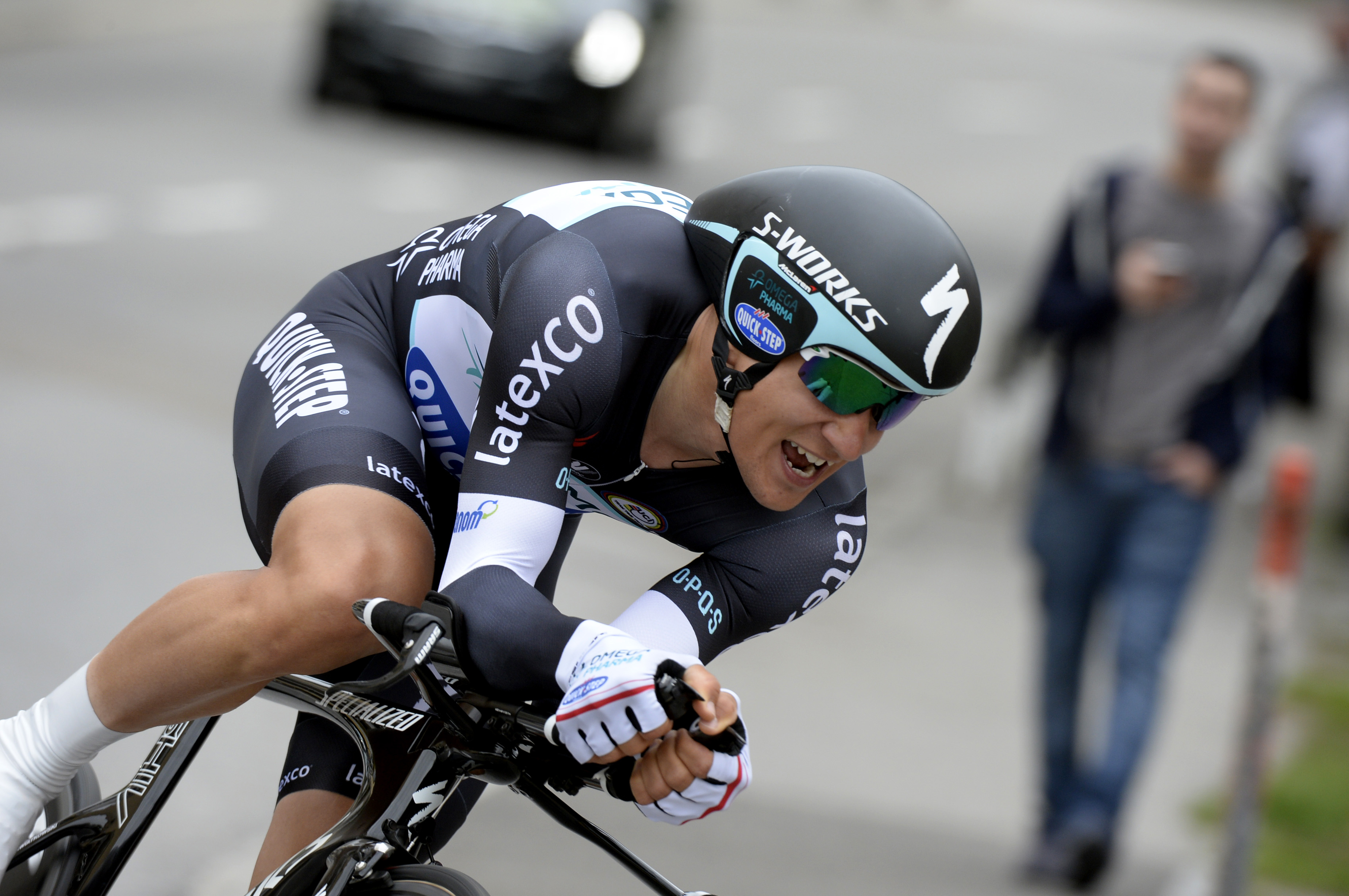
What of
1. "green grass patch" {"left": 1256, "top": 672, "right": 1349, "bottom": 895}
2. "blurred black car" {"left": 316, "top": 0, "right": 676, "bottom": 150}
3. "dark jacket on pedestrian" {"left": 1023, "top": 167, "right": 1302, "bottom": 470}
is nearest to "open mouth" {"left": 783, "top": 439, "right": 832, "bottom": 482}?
"dark jacket on pedestrian" {"left": 1023, "top": 167, "right": 1302, "bottom": 470}

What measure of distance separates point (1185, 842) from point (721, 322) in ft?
15.9

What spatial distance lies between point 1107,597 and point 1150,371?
33.2 inches

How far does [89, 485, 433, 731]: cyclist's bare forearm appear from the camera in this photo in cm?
244

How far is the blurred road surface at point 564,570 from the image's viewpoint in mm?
5332

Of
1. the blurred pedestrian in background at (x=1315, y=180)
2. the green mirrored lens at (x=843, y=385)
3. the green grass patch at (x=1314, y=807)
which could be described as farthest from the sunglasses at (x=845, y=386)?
the green grass patch at (x=1314, y=807)

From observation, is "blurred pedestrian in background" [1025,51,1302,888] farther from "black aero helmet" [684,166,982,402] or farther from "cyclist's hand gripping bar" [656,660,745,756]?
"cyclist's hand gripping bar" [656,660,745,756]

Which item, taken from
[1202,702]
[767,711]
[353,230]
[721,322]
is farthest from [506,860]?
[353,230]

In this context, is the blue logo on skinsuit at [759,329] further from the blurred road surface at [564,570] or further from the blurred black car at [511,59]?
the blurred black car at [511,59]

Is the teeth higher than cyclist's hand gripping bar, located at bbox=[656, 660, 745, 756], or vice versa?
the teeth

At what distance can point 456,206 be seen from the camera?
12523mm

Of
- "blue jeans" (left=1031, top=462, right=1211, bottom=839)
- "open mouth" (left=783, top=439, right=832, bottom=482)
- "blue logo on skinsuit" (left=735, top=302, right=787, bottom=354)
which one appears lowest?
"blue jeans" (left=1031, top=462, right=1211, bottom=839)

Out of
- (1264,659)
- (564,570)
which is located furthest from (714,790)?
(564,570)

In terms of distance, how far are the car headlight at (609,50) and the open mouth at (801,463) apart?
11.9 m

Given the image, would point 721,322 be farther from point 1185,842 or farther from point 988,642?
point 988,642
